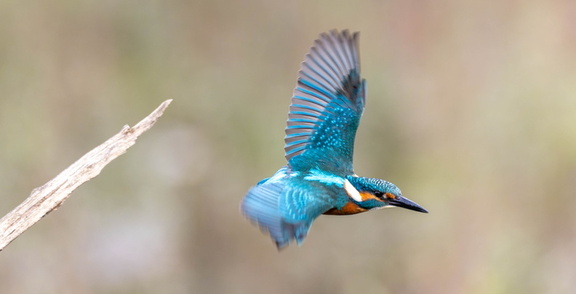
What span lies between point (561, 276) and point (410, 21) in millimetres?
2144

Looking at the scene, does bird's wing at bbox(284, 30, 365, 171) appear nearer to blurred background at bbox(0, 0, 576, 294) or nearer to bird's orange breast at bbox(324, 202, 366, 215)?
bird's orange breast at bbox(324, 202, 366, 215)

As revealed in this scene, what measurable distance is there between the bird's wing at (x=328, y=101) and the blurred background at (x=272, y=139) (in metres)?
2.34

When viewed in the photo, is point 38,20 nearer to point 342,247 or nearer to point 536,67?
point 342,247

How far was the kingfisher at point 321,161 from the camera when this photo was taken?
115 inches

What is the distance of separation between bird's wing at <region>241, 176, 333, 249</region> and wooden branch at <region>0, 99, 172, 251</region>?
45 centimetres

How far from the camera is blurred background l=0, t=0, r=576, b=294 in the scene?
6.14 m

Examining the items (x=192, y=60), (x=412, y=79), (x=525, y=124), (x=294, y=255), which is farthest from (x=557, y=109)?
(x=192, y=60)

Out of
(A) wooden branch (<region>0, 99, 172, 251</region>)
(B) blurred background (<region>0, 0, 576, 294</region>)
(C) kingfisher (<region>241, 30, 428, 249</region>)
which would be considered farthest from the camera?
(B) blurred background (<region>0, 0, 576, 294</region>)

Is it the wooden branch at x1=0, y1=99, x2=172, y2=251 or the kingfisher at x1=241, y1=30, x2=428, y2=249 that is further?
the kingfisher at x1=241, y1=30, x2=428, y2=249

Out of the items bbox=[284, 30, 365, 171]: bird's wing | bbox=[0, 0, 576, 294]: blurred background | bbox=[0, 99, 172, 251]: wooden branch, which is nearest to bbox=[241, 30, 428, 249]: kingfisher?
bbox=[284, 30, 365, 171]: bird's wing

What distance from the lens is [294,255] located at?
661 centimetres

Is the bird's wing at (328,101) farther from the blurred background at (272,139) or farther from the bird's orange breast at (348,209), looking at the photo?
the blurred background at (272,139)

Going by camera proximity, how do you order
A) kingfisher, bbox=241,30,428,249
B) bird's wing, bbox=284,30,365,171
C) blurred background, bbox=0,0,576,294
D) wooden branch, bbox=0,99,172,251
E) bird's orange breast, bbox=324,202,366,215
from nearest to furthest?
1. wooden branch, bbox=0,99,172,251
2. kingfisher, bbox=241,30,428,249
3. bird's orange breast, bbox=324,202,366,215
4. bird's wing, bbox=284,30,365,171
5. blurred background, bbox=0,0,576,294

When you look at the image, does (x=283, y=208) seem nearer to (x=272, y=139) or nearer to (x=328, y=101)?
(x=328, y=101)
